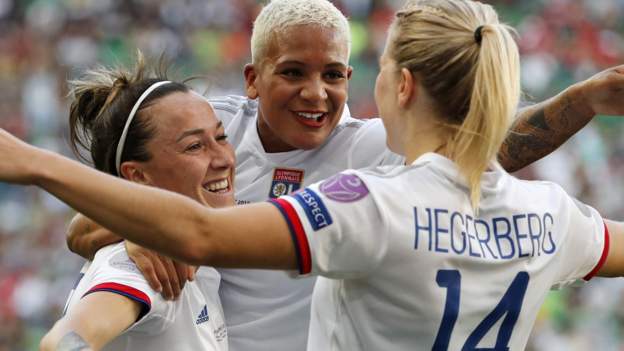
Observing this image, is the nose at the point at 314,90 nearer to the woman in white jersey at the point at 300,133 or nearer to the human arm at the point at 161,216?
the woman in white jersey at the point at 300,133

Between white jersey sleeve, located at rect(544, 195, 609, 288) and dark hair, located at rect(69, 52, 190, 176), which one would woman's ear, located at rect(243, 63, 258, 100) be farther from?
white jersey sleeve, located at rect(544, 195, 609, 288)

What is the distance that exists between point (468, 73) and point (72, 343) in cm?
114

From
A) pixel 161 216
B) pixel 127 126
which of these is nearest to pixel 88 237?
→ pixel 127 126

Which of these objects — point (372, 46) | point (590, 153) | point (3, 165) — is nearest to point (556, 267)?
point (3, 165)

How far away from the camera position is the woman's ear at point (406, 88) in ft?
9.24

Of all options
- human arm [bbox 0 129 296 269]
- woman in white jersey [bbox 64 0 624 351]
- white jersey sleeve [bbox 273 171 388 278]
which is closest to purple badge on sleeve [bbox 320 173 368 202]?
white jersey sleeve [bbox 273 171 388 278]

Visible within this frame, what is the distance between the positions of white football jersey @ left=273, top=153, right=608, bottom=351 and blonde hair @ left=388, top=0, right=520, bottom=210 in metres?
0.07

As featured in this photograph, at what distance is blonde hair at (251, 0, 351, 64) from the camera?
152 inches

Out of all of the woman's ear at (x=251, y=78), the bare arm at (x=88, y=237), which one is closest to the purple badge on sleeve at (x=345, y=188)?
the bare arm at (x=88, y=237)

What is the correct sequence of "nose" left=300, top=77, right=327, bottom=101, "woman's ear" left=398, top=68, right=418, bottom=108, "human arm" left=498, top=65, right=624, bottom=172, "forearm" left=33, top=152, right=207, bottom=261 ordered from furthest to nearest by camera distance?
"nose" left=300, top=77, right=327, bottom=101 < "human arm" left=498, top=65, right=624, bottom=172 < "woman's ear" left=398, top=68, right=418, bottom=108 < "forearm" left=33, top=152, right=207, bottom=261

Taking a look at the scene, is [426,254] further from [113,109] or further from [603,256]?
[113,109]

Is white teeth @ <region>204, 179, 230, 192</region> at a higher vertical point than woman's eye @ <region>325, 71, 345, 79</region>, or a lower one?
lower

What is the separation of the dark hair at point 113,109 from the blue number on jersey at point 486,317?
1.20m

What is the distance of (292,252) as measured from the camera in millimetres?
2594
